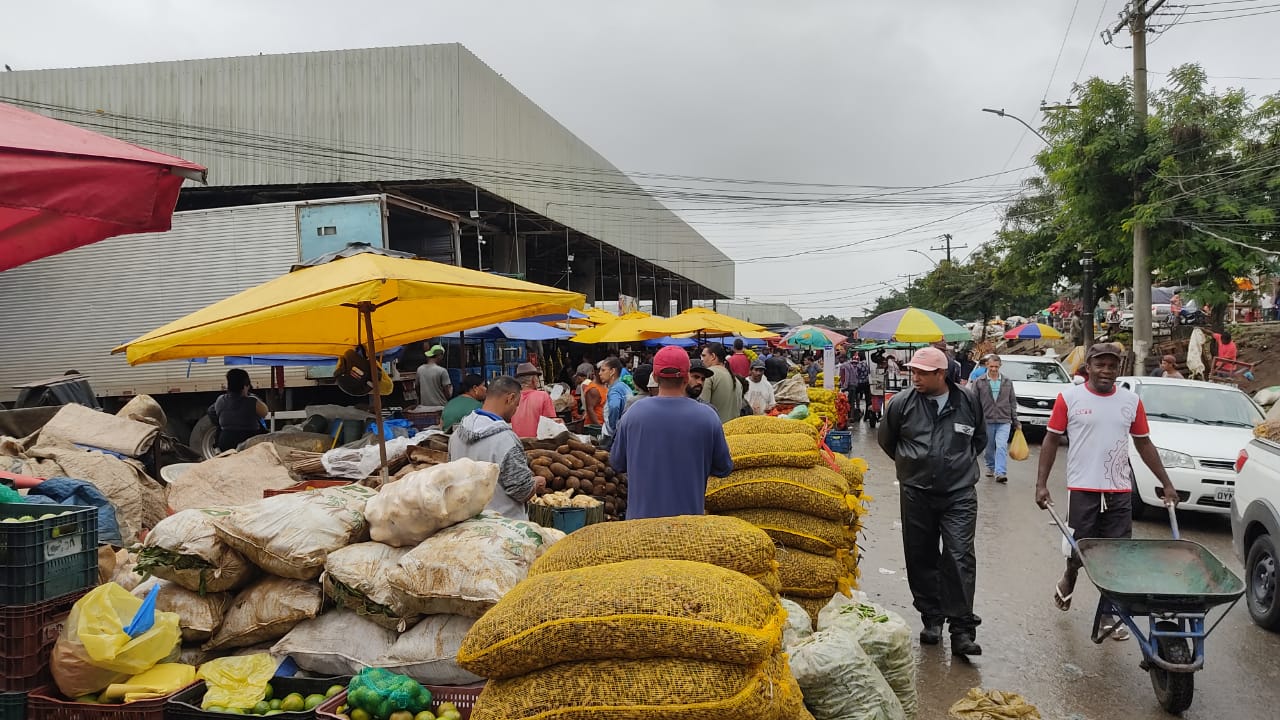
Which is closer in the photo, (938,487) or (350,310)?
(938,487)

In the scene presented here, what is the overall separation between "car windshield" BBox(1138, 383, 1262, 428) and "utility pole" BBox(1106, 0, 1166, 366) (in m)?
10.7

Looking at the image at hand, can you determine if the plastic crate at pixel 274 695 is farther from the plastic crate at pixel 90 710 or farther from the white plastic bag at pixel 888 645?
the white plastic bag at pixel 888 645

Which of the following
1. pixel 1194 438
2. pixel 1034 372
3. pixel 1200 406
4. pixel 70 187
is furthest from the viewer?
pixel 1034 372

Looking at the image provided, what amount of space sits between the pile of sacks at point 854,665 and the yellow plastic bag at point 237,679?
2386 millimetres

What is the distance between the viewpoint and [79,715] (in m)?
3.29

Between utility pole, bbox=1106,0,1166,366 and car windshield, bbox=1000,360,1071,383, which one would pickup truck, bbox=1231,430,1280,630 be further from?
utility pole, bbox=1106,0,1166,366

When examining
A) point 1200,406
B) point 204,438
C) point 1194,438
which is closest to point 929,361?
point 1194,438

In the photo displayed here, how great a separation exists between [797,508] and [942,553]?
116cm

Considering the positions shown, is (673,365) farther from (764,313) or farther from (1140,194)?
(764,313)

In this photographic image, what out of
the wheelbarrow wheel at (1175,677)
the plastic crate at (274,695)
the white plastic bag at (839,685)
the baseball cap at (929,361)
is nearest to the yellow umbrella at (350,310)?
the plastic crate at (274,695)

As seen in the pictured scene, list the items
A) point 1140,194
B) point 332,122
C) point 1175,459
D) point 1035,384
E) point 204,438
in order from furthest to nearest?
1. point 332,122
2. point 1140,194
3. point 1035,384
4. point 204,438
5. point 1175,459

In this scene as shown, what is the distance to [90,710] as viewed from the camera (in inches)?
130

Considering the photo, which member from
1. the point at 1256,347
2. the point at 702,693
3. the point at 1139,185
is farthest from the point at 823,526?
the point at 1256,347

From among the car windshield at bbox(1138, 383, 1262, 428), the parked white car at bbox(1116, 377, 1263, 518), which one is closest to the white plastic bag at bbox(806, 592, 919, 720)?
the parked white car at bbox(1116, 377, 1263, 518)
